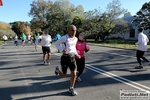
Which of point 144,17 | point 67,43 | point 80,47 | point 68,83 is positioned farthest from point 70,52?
point 144,17

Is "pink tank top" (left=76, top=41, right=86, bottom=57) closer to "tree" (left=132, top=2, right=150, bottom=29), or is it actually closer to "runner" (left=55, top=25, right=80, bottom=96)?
"runner" (left=55, top=25, right=80, bottom=96)

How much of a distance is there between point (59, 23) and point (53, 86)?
159ft

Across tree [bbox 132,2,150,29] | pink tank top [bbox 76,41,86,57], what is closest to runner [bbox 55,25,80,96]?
pink tank top [bbox 76,41,86,57]

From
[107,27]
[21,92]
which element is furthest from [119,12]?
[21,92]

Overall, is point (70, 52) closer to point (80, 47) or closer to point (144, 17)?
point (80, 47)

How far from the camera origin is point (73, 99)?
503 centimetres

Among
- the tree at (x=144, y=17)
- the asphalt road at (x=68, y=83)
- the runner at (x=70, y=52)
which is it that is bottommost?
the asphalt road at (x=68, y=83)

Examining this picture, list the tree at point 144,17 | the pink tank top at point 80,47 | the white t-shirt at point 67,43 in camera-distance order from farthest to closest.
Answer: the tree at point 144,17, the pink tank top at point 80,47, the white t-shirt at point 67,43

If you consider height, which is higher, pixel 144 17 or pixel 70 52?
pixel 144 17

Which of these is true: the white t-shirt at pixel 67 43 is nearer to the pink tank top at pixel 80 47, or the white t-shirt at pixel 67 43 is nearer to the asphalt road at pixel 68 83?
the pink tank top at pixel 80 47

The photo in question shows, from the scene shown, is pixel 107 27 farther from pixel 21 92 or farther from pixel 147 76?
pixel 21 92

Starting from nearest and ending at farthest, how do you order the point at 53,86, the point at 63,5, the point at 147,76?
the point at 53,86, the point at 147,76, the point at 63,5

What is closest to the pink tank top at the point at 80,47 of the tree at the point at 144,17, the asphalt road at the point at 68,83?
the asphalt road at the point at 68,83

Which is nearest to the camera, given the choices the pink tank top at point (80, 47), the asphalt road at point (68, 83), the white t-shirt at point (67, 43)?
the asphalt road at point (68, 83)
